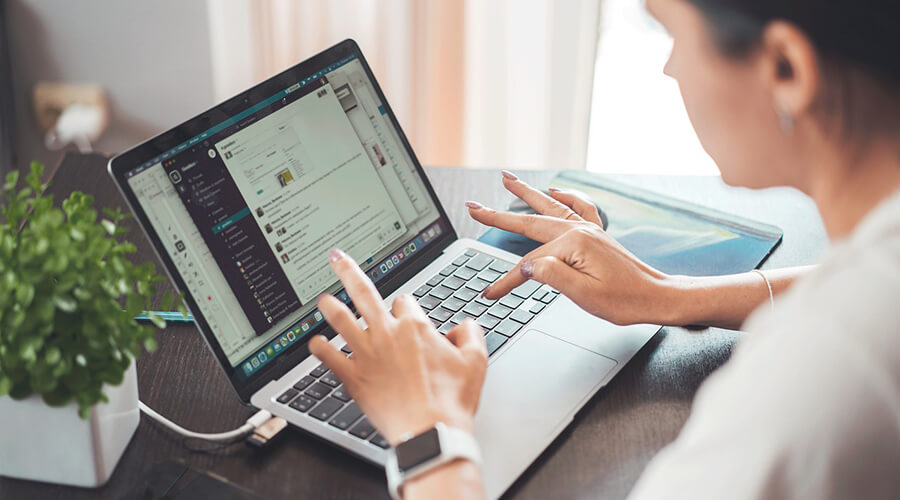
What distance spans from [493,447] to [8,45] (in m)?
1.94

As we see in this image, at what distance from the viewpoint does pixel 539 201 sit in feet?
3.65

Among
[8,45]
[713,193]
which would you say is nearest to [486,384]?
[713,193]

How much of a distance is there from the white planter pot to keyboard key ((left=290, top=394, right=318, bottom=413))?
156 millimetres

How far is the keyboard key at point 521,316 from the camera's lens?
981 mm

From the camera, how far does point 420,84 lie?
220cm

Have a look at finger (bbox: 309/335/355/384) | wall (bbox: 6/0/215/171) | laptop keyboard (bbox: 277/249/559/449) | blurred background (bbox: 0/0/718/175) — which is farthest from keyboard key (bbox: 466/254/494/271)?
wall (bbox: 6/0/215/171)

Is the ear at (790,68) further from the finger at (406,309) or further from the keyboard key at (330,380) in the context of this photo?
the keyboard key at (330,380)

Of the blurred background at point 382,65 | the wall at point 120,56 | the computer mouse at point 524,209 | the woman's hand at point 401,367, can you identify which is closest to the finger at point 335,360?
the woman's hand at point 401,367

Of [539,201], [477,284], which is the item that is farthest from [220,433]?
[539,201]

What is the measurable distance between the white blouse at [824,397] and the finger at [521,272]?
42cm

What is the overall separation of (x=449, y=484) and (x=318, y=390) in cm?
22

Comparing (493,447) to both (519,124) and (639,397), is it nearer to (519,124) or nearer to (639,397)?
(639,397)

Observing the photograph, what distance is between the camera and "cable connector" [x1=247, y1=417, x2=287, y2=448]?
808 millimetres

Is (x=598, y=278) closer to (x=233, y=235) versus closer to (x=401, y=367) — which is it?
(x=401, y=367)
